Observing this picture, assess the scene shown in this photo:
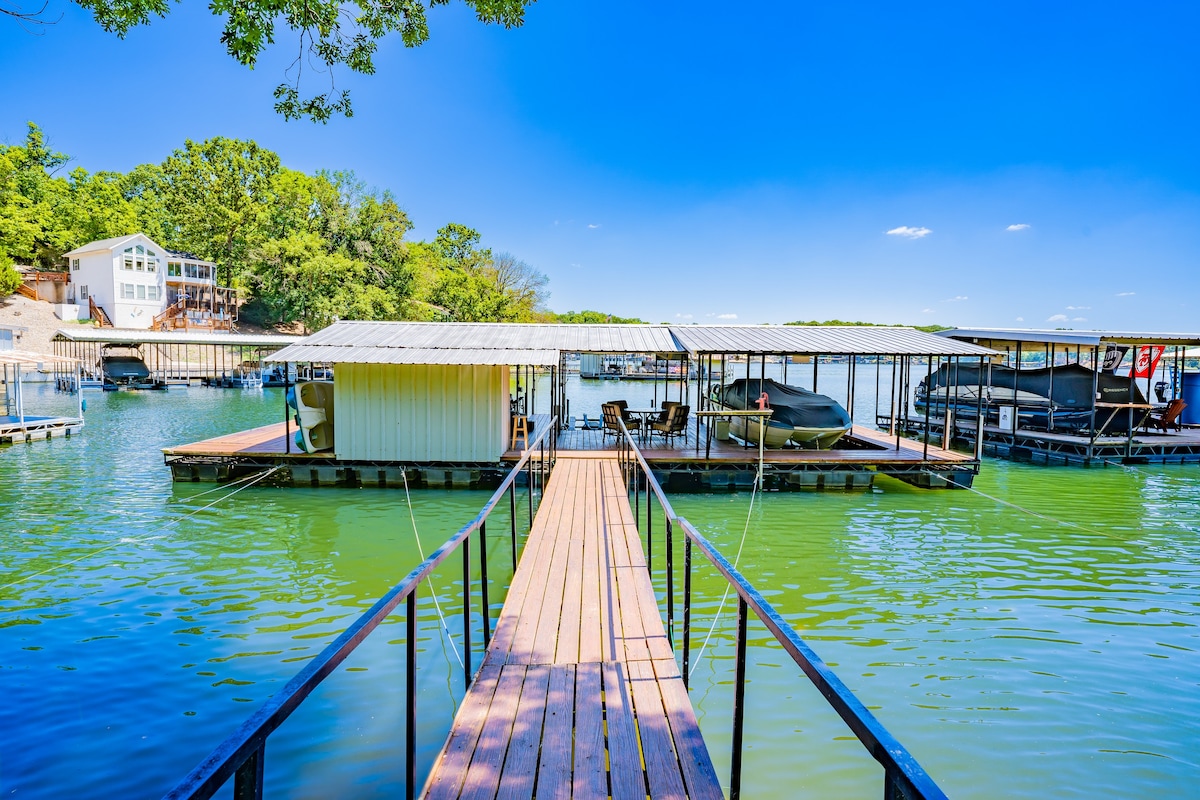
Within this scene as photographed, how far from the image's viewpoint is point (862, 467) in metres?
12.4

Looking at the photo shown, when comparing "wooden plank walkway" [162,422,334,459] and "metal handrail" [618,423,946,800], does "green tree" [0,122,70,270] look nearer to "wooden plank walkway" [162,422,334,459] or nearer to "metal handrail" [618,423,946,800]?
"wooden plank walkway" [162,422,334,459]

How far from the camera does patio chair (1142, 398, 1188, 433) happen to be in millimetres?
17359

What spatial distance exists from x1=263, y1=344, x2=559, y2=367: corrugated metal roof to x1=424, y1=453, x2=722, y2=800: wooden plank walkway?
609 centimetres

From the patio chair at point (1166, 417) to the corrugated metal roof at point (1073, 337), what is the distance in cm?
177

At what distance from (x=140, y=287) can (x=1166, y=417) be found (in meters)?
61.5

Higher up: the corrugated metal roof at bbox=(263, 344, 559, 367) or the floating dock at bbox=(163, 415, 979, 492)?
the corrugated metal roof at bbox=(263, 344, 559, 367)

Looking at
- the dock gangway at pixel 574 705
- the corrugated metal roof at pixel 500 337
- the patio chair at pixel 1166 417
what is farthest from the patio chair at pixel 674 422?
the patio chair at pixel 1166 417

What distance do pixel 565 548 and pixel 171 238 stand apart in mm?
72094

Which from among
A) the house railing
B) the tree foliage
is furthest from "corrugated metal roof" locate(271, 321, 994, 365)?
the house railing

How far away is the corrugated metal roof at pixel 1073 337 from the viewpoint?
15.0 meters

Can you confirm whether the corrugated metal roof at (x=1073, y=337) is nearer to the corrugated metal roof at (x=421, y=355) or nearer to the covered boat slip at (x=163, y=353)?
the corrugated metal roof at (x=421, y=355)

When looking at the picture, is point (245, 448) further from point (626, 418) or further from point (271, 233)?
point (271, 233)

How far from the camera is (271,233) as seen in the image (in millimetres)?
50500

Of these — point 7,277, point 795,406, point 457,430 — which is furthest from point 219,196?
point 795,406
